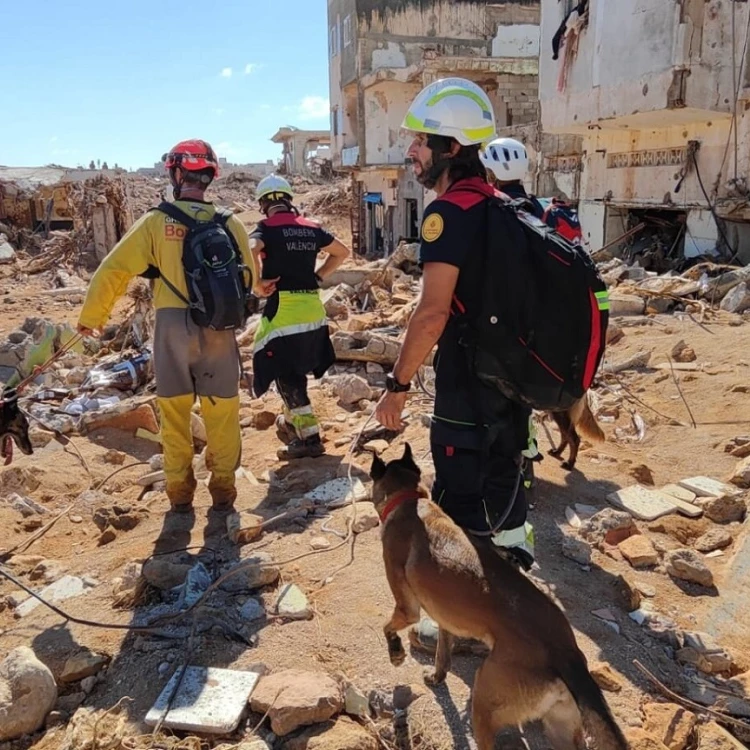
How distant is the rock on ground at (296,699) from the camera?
2463 mm

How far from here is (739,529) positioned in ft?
13.4

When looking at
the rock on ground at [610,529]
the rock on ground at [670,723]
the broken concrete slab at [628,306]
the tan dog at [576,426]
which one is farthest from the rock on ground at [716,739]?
→ the broken concrete slab at [628,306]

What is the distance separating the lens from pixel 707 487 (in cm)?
455

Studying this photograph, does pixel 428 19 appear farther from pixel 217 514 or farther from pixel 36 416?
pixel 217 514

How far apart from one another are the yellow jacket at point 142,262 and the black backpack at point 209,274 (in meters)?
0.04

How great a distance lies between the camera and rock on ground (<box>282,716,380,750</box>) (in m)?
2.39

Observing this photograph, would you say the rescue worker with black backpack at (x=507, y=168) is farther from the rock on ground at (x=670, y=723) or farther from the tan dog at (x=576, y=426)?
the rock on ground at (x=670, y=723)

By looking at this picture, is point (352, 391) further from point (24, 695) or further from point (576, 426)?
point (24, 695)

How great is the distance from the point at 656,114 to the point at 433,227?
1083 cm

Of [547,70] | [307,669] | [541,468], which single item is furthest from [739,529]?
[547,70]

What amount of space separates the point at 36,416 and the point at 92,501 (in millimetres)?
2227

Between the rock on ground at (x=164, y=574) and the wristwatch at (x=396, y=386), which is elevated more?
the wristwatch at (x=396, y=386)

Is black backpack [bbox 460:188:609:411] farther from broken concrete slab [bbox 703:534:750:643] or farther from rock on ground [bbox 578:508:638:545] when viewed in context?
rock on ground [bbox 578:508:638:545]

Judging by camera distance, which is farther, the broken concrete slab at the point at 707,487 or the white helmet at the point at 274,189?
the white helmet at the point at 274,189
